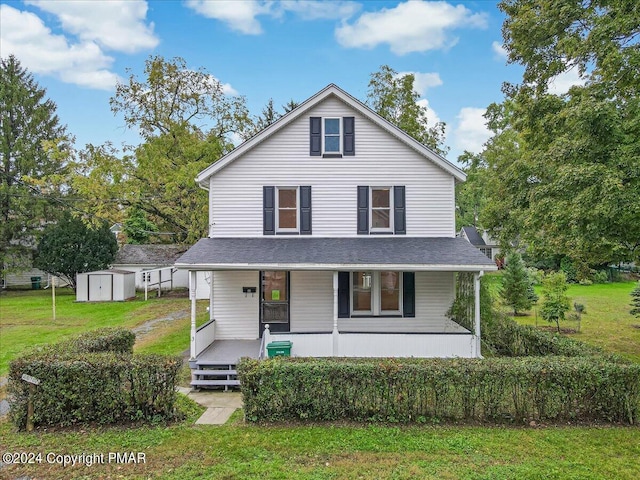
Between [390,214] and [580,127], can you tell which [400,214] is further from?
[580,127]

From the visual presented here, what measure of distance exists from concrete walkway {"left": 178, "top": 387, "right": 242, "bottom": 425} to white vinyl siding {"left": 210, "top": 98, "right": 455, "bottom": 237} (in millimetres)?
5165

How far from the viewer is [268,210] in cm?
1217

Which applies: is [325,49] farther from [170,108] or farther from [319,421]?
[319,421]

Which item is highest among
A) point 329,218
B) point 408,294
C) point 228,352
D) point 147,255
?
point 329,218

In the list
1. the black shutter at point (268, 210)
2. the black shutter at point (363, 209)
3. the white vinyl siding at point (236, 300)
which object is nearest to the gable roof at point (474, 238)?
the black shutter at point (363, 209)

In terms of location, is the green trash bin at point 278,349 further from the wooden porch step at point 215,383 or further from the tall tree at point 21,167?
the tall tree at point 21,167

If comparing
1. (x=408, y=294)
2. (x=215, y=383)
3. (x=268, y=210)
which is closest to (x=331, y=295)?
(x=408, y=294)

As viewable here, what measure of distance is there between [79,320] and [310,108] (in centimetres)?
1452

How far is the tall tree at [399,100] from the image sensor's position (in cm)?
2433

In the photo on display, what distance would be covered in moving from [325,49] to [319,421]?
16.0m

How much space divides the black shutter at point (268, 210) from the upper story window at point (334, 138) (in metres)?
1.87

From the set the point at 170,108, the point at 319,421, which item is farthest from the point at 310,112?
the point at 170,108

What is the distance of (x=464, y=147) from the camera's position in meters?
34.7

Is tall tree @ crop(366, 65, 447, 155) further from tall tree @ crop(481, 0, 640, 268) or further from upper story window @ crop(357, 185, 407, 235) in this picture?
upper story window @ crop(357, 185, 407, 235)
